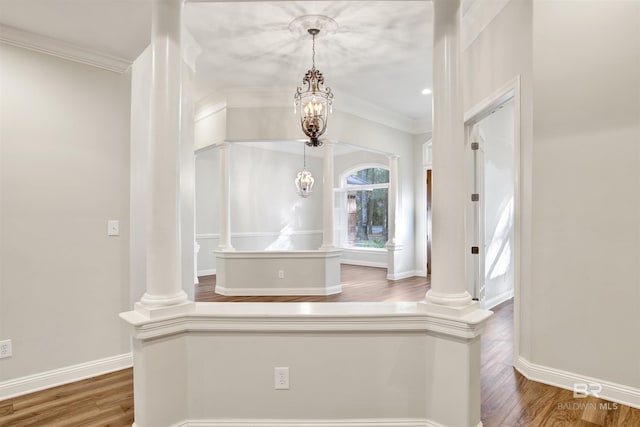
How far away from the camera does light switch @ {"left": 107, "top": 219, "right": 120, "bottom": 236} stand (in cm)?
311

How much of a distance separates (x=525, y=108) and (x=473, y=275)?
2047 millimetres

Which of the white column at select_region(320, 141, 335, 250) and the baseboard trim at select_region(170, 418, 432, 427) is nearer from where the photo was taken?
the baseboard trim at select_region(170, 418, 432, 427)

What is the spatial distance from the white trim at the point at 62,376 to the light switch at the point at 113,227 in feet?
3.38

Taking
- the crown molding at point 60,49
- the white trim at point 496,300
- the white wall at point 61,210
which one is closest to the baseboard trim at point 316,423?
the white wall at point 61,210

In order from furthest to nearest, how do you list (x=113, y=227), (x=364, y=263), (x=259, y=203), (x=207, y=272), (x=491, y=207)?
(x=364, y=263), (x=259, y=203), (x=207, y=272), (x=491, y=207), (x=113, y=227)

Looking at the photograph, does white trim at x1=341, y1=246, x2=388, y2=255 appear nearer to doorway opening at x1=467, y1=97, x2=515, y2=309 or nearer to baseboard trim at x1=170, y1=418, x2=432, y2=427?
doorway opening at x1=467, y1=97, x2=515, y2=309

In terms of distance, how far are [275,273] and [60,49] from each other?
3.91 meters

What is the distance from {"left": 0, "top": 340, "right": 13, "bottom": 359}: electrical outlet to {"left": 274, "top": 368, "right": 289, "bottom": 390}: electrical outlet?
206 centimetres

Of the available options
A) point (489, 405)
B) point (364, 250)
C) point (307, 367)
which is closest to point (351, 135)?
point (364, 250)

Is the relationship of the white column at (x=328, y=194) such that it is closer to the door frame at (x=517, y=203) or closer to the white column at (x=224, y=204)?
the white column at (x=224, y=204)

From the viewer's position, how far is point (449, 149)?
Answer: 204cm

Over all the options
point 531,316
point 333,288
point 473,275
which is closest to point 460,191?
point 531,316

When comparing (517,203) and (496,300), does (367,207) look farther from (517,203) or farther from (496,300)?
(517,203)

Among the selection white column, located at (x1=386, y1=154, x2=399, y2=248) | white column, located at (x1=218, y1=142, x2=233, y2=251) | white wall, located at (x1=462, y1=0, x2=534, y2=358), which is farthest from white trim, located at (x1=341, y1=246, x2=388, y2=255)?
white wall, located at (x1=462, y1=0, x2=534, y2=358)
